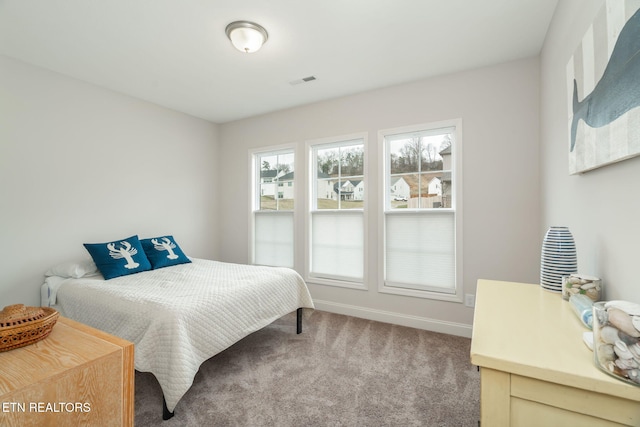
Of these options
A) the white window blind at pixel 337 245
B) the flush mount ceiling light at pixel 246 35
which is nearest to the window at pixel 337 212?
the white window blind at pixel 337 245

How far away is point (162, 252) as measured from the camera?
3225 millimetres

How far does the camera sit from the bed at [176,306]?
1.70m

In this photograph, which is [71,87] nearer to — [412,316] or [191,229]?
[191,229]

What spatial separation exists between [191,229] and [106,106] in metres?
1.79

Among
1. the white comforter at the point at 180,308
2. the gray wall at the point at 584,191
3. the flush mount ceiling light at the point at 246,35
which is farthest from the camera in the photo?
the flush mount ceiling light at the point at 246,35

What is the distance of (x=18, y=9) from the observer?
1938 mm

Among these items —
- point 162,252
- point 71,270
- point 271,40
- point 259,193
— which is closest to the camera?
point 271,40

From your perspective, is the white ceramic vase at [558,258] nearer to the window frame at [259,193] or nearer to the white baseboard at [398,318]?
the white baseboard at [398,318]

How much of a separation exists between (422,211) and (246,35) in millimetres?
2311

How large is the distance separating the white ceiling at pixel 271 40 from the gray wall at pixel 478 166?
0.19 meters

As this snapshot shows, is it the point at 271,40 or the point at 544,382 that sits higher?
the point at 271,40

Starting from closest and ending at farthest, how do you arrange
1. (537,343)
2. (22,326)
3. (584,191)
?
(537,343)
(22,326)
(584,191)

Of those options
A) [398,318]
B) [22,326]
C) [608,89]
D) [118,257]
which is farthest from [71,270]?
[608,89]

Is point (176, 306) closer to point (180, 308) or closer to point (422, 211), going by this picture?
point (180, 308)
